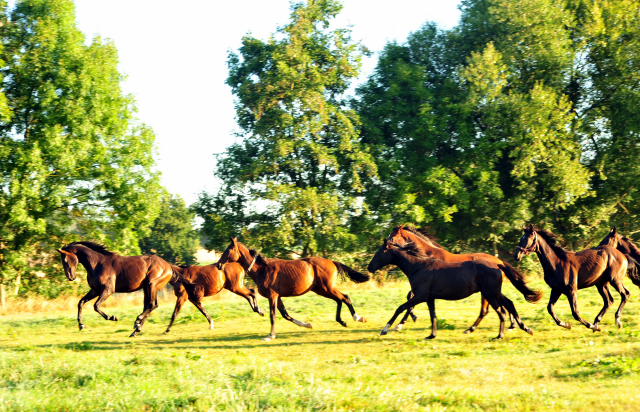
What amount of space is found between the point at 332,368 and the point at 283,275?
426 centimetres

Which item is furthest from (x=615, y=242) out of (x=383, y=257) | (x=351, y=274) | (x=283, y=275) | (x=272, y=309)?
(x=272, y=309)

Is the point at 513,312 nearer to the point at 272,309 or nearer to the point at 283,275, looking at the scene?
the point at 283,275

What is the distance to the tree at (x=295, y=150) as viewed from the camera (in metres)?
28.4

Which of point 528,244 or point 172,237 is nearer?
point 528,244

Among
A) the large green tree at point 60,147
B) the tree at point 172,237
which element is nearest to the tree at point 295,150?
the large green tree at point 60,147

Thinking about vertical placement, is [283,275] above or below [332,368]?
above

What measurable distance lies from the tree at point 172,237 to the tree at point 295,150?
94.9 ft

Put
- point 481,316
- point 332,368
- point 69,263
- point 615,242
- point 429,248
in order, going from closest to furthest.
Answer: point 332,368
point 481,316
point 615,242
point 69,263
point 429,248

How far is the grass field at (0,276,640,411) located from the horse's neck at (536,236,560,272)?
1470mm

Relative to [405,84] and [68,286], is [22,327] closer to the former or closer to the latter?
[68,286]

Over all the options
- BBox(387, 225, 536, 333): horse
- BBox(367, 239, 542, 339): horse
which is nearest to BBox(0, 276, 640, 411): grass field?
BBox(367, 239, 542, 339): horse

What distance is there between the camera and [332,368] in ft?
32.5

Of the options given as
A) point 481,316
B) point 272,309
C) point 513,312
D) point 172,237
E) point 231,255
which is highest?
point 172,237

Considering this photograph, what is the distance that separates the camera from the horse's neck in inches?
503
